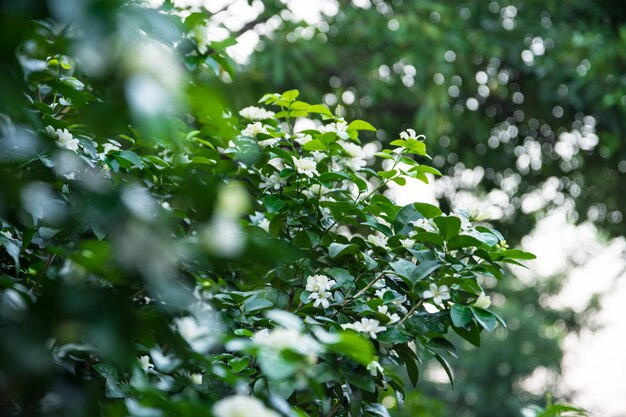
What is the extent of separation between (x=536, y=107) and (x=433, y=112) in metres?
1.17

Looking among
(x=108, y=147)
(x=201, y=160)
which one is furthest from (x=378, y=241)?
(x=108, y=147)

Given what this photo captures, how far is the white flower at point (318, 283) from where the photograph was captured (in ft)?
3.78

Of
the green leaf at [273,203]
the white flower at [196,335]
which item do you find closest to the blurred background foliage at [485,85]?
the green leaf at [273,203]

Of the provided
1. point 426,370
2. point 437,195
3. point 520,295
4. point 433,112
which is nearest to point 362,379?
point 433,112

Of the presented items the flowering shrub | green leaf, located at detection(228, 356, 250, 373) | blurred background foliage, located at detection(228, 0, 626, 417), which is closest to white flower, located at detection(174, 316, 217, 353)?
the flowering shrub

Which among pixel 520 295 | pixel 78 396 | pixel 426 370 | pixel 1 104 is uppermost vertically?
pixel 1 104

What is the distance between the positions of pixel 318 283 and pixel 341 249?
0.08 metres

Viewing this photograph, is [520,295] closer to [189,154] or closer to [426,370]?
[426,370]

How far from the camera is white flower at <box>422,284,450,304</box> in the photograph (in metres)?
1.12

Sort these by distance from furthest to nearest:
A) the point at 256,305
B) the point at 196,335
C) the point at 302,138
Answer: the point at 302,138, the point at 256,305, the point at 196,335

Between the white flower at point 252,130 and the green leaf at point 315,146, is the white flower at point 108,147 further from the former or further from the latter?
the green leaf at point 315,146

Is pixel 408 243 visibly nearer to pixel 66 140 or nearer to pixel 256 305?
pixel 256 305

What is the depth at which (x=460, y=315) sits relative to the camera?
3.59 ft

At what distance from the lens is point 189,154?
139 cm
